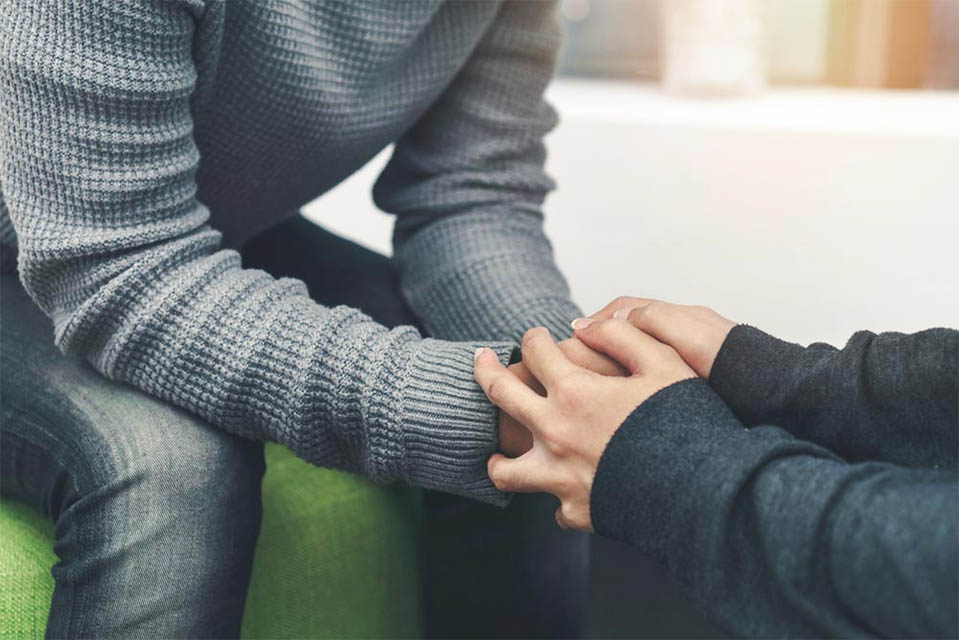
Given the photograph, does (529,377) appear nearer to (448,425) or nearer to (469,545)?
(448,425)

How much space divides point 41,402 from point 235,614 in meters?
0.20

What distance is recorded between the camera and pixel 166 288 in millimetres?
663

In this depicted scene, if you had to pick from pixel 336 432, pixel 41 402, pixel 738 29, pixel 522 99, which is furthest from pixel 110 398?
pixel 738 29

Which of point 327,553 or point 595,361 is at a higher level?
point 595,361

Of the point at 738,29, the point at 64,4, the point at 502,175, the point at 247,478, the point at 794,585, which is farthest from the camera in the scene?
the point at 738,29

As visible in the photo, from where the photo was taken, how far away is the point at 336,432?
0.67m

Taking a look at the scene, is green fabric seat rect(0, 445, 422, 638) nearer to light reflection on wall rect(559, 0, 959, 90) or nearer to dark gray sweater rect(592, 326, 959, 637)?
dark gray sweater rect(592, 326, 959, 637)

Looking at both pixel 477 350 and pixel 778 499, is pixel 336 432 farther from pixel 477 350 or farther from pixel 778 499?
pixel 778 499

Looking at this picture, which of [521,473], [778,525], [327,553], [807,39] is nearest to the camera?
[778,525]

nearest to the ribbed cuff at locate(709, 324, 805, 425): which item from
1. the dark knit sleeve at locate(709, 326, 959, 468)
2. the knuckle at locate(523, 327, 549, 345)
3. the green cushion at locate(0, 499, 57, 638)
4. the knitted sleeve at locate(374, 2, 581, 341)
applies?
the dark knit sleeve at locate(709, 326, 959, 468)

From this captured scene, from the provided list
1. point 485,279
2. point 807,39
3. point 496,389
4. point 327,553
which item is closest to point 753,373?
point 496,389

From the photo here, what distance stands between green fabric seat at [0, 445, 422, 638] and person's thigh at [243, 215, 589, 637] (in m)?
0.03

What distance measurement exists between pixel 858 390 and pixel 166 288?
0.43 m

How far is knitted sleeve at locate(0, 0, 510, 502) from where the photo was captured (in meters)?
0.62
